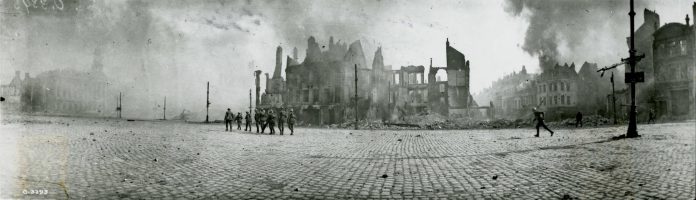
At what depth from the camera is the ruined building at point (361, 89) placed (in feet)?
145

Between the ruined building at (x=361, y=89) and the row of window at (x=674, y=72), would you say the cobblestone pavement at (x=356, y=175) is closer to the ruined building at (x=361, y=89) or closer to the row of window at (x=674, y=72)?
the row of window at (x=674, y=72)

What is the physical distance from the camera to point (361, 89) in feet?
155

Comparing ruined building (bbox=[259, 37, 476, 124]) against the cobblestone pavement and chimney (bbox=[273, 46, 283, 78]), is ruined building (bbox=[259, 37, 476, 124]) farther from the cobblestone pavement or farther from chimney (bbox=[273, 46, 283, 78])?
the cobblestone pavement

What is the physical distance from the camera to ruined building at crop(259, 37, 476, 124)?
145 feet

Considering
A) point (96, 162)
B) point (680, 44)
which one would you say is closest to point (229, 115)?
point (96, 162)

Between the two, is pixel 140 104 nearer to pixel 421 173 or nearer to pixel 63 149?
pixel 63 149

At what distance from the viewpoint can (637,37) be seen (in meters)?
39.0

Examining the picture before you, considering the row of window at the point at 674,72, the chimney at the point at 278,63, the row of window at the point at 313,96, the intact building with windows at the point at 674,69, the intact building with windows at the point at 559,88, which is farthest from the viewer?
the intact building with windows at the point at 559,88

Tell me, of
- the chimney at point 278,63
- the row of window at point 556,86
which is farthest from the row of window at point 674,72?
the chimney at point 278,63

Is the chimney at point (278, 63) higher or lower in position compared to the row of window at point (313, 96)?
higher

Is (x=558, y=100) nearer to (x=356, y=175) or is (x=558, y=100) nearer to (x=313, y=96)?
(x=313, y=96)

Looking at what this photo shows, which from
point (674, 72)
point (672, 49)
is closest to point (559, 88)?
point (672, 49)

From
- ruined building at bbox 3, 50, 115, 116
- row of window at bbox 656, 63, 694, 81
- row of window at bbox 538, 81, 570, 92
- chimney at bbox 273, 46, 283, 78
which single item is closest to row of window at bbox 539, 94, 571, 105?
row of window at bbox 538, 81, 570, 92

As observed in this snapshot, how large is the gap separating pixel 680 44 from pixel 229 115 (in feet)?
120
